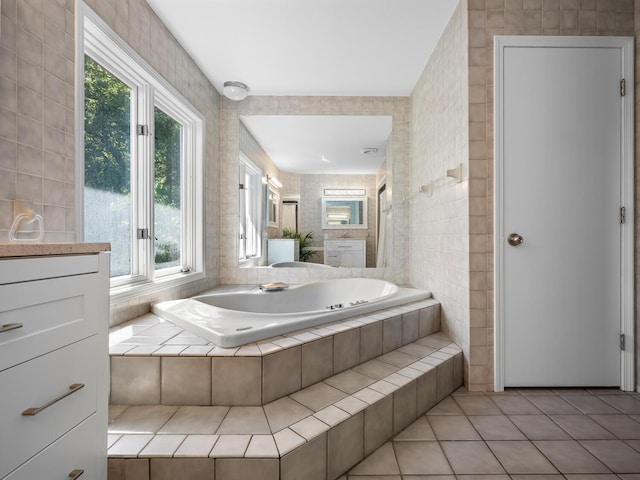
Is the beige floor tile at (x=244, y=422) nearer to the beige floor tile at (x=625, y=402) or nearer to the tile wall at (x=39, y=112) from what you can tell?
the tile wall at (x=39, y=112)

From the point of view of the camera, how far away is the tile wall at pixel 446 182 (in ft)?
5.96

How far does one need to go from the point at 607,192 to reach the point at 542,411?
1.26 metres

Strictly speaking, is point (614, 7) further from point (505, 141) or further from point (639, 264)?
point (639, 264)

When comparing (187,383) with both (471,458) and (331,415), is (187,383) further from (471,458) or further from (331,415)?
(471,458)

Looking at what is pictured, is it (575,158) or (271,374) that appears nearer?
(271,374)

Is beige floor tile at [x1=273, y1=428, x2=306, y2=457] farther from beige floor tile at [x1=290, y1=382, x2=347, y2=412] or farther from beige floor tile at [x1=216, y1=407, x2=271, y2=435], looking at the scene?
beige floor tile at [x1=290, y1=382, x2=347, y2=412]

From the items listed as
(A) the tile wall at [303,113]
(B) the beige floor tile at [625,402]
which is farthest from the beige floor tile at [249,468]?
(A) the tile wall at [303,113]

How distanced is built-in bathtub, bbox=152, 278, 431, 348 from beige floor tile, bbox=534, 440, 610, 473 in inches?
40.8

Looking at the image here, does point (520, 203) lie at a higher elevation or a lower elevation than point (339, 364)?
higher

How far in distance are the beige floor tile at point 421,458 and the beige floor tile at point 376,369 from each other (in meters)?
0.31

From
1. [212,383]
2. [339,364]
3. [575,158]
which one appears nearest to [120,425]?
[212,383]

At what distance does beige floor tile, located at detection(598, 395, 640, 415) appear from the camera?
62.4 inches

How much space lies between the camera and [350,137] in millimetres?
3168

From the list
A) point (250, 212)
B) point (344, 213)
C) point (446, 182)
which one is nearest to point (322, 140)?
point (344, 213)
